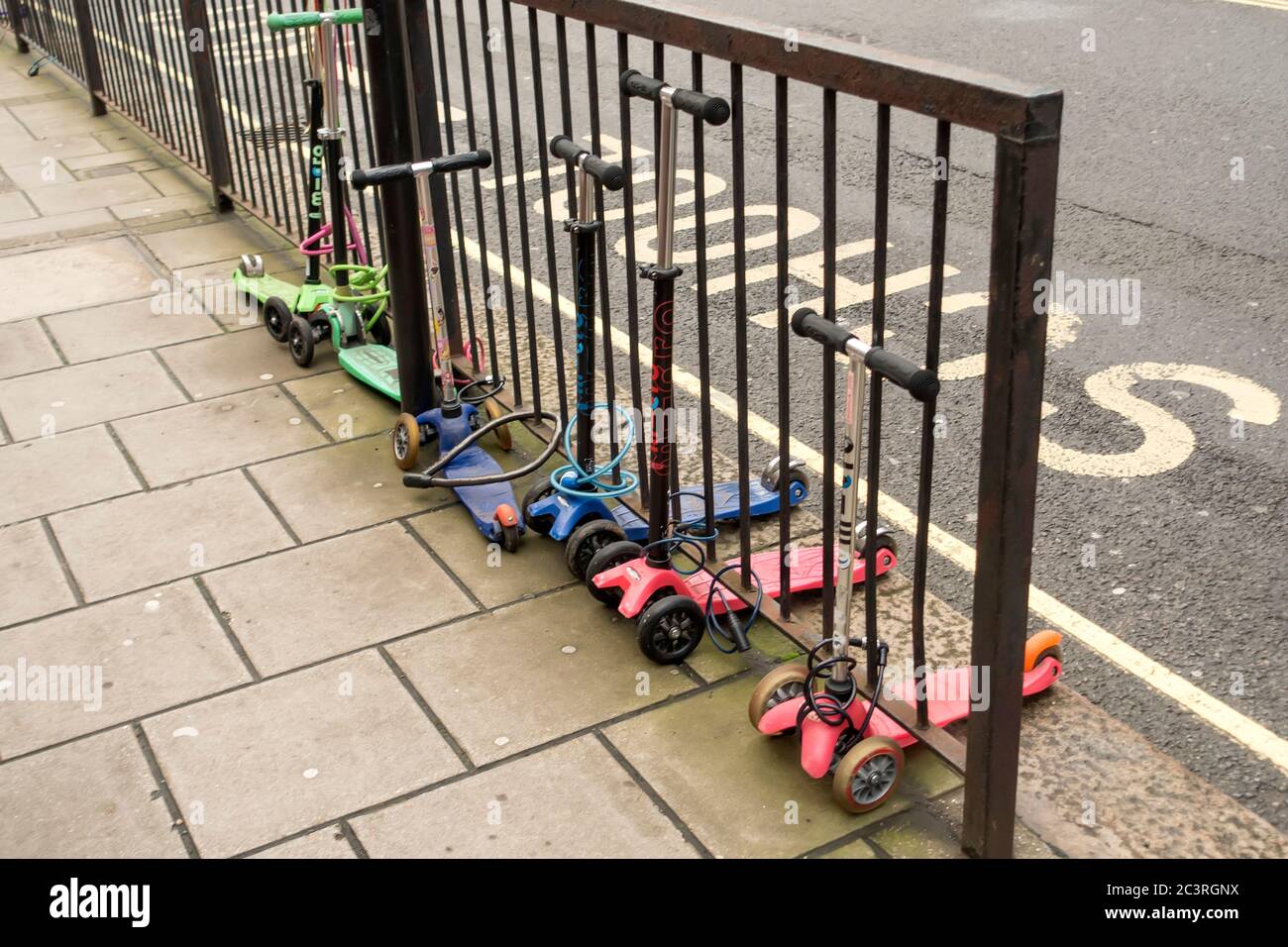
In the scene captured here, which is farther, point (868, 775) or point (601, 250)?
point (601, 250)

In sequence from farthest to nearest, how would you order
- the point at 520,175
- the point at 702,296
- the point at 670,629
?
the point at 520,175
the point at 670,629
the point at 702,296

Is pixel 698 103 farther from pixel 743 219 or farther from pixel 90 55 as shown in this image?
pixel 90 55

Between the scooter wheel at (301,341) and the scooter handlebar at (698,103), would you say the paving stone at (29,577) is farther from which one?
the scooter handlebar at (698,103)

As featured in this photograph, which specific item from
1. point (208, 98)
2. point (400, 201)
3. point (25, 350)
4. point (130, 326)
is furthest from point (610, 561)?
point (208, 98)

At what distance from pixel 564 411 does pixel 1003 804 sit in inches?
81.7

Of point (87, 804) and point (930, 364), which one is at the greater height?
point (930, 364)

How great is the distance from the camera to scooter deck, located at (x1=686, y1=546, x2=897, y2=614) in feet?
12.6

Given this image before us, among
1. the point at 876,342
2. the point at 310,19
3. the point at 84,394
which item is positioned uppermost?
the point at 310,19

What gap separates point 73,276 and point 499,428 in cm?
311

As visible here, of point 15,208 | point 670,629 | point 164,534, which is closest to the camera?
point 670,629

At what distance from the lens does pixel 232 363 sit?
573 centimetres

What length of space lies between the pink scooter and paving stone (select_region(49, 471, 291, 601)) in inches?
73.0

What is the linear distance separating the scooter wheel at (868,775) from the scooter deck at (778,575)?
725 millimetres

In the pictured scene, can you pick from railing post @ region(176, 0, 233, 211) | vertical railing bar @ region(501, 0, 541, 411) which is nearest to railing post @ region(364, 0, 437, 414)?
vertical railing bar @ region(501, 0, 541, 411)
